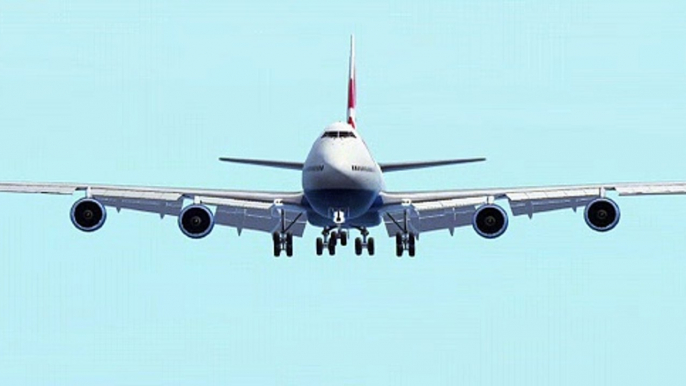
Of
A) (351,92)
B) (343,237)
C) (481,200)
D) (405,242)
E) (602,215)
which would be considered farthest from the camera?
(351,92)

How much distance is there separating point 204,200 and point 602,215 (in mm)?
16718

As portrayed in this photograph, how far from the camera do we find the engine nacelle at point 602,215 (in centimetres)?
7819

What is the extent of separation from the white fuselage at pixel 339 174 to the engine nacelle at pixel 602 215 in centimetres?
879

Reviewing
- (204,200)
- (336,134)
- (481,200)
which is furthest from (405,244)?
(204,200)

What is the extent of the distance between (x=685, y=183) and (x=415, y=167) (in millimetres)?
12201

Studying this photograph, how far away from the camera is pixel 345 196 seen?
7731 cm

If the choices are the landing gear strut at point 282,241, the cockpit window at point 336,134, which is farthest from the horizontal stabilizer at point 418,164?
the landing gear strut at point 282,241

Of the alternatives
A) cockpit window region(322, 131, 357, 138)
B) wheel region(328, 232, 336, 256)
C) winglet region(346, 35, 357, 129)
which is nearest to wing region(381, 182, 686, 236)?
wheel region(328, 232, 336, 256)

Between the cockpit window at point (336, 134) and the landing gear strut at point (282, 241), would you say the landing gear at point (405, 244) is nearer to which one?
the landing gear strut at point (282, 241)

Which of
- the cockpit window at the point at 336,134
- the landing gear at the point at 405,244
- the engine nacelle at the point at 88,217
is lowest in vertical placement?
the engine nacelle at the point at 88,217

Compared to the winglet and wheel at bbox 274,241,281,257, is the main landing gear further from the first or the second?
the winglet

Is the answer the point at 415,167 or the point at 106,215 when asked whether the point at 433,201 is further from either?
the point at 106,215

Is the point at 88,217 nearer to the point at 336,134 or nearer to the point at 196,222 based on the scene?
the point at 196,222

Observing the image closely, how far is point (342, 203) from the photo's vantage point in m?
77.7
